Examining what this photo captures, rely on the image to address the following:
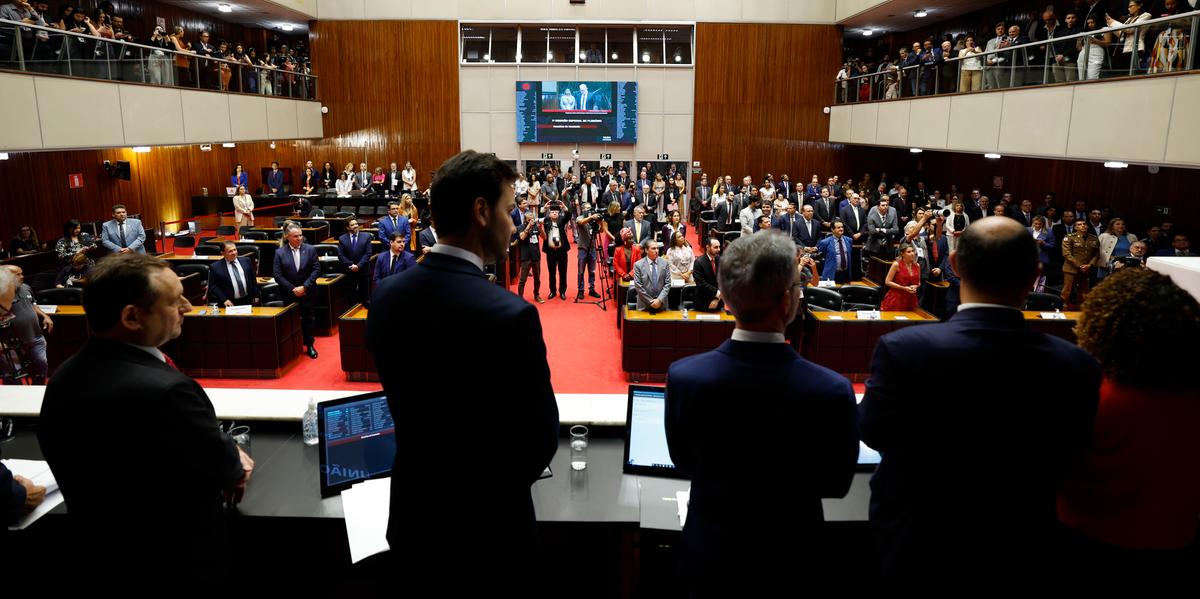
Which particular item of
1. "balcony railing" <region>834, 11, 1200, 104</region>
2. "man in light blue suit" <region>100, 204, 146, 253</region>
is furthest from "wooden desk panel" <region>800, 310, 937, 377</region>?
"man in light blue suit" <region>100, 204, 146, 253</region>

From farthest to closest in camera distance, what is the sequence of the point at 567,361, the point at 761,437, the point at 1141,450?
the point at 567,361, the point at 1141,450, the point at 761,437

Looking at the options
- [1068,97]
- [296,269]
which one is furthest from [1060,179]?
[296,269]

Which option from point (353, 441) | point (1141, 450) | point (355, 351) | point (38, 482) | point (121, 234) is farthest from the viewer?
point (121, 234)

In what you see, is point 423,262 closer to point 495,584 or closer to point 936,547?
point 495,584

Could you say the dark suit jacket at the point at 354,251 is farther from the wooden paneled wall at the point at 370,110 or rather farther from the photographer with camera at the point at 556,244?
the wooden paneled wall at the point at 370,110

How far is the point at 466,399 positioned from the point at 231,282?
8036 millimetres

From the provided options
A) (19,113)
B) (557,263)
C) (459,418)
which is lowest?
(557,263)

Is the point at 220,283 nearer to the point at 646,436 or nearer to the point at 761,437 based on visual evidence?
the point at 646,436

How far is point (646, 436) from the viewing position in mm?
2842

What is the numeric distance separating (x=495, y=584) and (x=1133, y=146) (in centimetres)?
1071

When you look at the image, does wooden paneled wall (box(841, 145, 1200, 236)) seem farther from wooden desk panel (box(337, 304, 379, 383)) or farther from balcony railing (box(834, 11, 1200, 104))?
wooden desk panel (box(337, 304, 379, 383))

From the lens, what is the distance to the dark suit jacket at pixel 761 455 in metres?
1.67

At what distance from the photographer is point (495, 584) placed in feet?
5.34

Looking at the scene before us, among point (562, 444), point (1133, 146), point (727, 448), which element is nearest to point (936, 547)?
point (727, 448)
